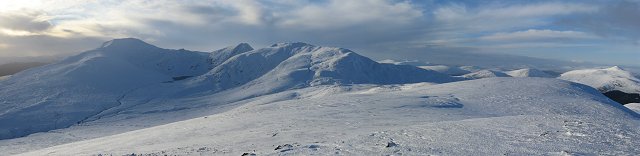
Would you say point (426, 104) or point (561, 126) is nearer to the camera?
point (561, 126)

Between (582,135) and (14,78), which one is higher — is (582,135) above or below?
below

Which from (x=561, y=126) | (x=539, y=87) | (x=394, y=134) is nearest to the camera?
(x=394, y=134)

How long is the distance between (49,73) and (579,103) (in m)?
198

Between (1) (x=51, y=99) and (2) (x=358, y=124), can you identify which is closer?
(2) (x=358, y=124)

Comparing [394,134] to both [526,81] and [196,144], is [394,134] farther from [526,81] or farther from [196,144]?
[526,81]

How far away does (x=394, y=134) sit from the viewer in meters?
24.5

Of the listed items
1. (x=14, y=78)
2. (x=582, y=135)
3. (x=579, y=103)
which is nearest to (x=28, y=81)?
(x=14, y=78)

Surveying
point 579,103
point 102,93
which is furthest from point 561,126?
point 102,93

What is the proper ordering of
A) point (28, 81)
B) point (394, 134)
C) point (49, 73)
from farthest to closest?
point (49, 73) → point (28, 81) → point (394, 134)

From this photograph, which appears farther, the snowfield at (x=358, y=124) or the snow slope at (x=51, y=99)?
the snow slope at (x=51, y=99)

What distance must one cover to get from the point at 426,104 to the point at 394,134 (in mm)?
31889

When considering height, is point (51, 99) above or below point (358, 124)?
above

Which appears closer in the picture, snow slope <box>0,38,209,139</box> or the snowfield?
the snowfield

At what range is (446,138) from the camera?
22.6 meters
